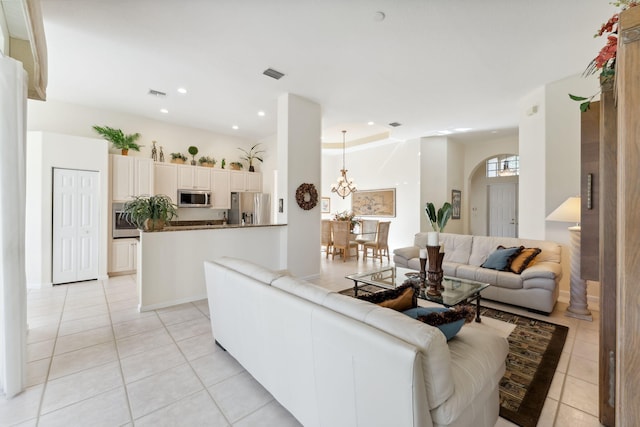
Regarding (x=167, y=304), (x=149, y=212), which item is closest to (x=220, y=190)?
(x=149, y=212)

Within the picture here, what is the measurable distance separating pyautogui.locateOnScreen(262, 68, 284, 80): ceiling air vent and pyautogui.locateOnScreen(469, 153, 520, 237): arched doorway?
20.1ft

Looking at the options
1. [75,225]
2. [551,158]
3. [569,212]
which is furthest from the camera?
[75,225]

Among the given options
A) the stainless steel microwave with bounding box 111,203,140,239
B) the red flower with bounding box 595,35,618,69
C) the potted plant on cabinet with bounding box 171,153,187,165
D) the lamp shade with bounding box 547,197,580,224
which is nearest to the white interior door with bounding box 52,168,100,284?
the stainless steel microwave with bounding box 111,203,140,239

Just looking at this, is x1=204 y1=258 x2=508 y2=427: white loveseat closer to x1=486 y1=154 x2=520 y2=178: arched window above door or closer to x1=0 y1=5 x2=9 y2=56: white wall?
x1=0 y1=5 x2=9 y2=56: white wall

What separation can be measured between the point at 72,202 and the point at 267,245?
10.9 ft

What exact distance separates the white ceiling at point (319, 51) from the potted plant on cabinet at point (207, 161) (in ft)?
4.17

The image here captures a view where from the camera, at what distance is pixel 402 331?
3.53ft

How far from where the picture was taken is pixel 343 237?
6512 mm

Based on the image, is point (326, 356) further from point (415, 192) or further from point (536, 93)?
point (415, 192)

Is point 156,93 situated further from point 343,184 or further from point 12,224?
point 343,184

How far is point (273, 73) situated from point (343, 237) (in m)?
3.95

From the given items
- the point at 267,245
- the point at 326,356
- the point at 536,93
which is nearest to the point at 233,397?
the point at 326,356

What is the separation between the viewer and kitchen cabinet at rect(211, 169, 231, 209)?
6.17m

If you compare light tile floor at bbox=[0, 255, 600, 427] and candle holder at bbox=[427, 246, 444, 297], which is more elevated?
candle holder at bbox=[427, 246, 444, 297]
